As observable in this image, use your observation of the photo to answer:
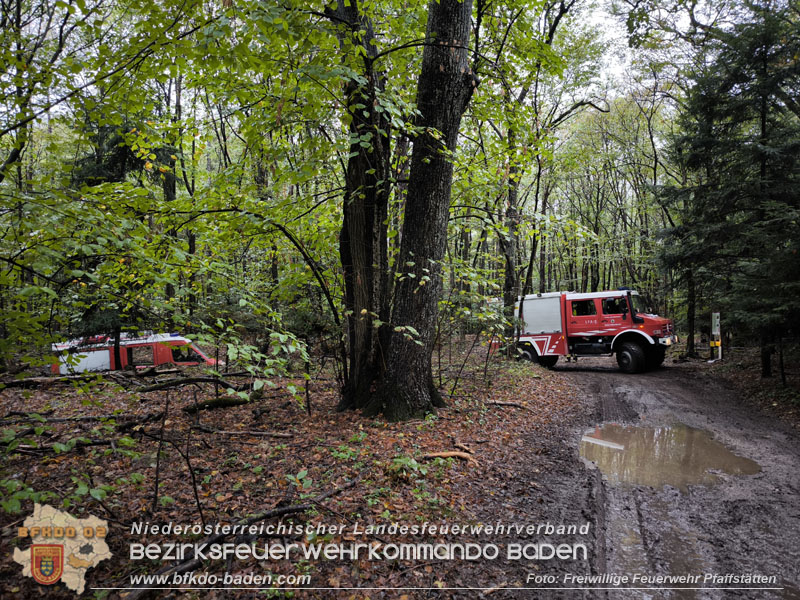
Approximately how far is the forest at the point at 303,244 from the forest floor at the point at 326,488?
44mm

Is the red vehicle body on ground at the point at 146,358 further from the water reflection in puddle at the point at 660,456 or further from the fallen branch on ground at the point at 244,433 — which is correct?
the water reflection in puddle at the point at 660,456

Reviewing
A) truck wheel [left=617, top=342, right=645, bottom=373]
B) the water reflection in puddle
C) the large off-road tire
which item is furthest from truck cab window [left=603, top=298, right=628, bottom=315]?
the water reflection in puddle

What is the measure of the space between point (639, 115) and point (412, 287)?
23.3 metres

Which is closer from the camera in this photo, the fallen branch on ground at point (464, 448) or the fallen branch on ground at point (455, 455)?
the fallen branch on ground at point (455, 455)

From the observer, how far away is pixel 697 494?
4.28m

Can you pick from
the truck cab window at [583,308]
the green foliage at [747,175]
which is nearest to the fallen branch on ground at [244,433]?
the green foliage at [747,175]

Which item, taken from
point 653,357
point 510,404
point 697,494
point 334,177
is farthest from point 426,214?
point 653,357

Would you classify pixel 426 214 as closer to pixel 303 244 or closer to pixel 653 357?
pixel 303 244

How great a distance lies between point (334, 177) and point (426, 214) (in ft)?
6.91

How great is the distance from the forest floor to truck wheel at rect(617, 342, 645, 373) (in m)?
7.51

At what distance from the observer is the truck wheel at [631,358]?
1270cm

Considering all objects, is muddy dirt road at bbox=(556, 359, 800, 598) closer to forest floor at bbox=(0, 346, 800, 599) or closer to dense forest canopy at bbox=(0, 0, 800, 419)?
forest floor at bbox=(0, 346, 800, 599)

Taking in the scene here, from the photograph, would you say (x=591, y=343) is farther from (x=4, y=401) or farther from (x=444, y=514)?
(x=4, y=401)

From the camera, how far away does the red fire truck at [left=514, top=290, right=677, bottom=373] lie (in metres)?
12.8
